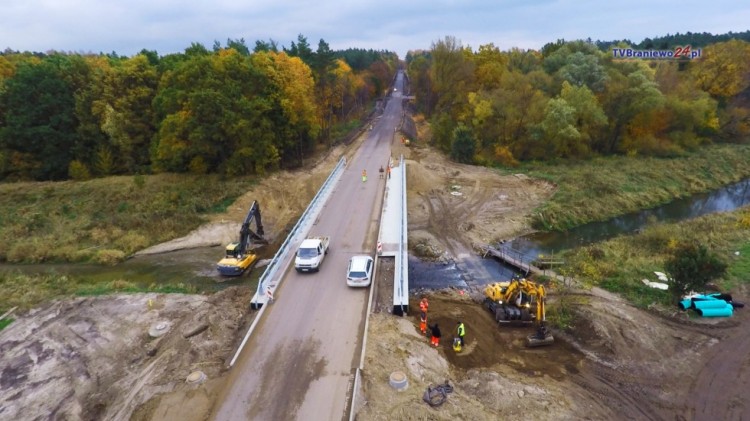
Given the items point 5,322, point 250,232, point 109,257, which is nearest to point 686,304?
point 250,232

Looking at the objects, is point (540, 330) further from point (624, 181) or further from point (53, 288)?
point (624, 181)

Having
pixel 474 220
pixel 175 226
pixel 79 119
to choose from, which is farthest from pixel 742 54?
pixel 79 119

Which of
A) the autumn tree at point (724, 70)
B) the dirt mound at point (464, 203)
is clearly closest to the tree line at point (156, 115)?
the dirt mound at point (464, 203)

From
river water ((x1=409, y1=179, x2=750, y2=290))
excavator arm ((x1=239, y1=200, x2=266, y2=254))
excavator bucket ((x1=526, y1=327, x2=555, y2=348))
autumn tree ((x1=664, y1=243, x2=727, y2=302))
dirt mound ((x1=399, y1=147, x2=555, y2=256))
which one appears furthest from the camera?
dirt mound ((x1=399, y1=147, x2=555, y2=256))

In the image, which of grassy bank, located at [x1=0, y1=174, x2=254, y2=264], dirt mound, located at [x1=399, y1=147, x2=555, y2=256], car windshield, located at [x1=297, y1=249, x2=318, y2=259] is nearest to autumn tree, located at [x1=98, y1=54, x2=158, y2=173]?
grassy bank, located at [x1=0, y1=174, x2=254, y2=264]

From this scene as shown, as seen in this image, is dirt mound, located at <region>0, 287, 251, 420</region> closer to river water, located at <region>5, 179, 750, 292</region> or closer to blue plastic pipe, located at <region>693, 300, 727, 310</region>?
river water, located at <region>5, 179, 750, 292</region>
